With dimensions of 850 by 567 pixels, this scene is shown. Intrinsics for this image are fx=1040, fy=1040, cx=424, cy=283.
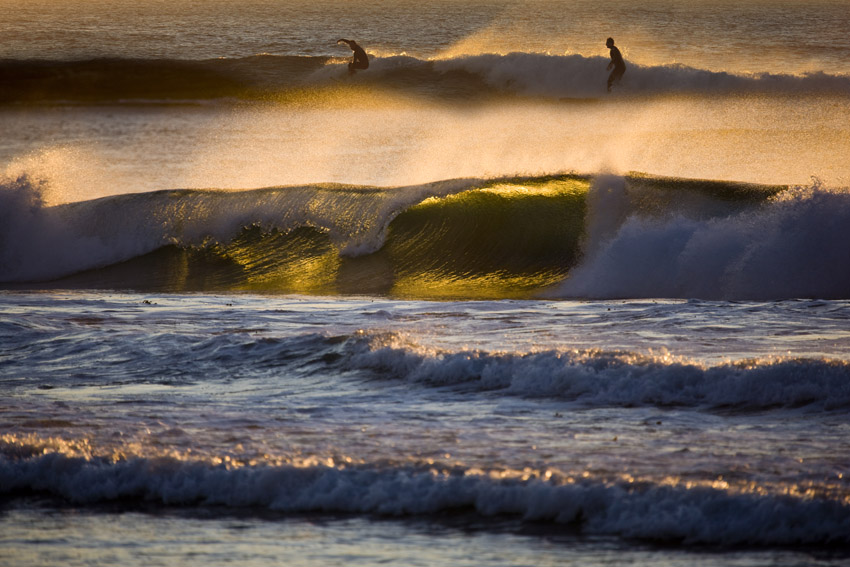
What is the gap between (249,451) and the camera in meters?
5.84

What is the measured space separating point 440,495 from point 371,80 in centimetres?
3323

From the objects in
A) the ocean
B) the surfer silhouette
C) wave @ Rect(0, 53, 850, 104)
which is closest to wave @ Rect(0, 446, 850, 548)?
the ocean

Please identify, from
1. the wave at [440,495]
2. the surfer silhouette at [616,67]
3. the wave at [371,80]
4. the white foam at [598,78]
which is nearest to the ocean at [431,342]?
the wave at [440,495]

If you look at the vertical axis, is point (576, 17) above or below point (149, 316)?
above

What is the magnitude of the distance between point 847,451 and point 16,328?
24.0 feet

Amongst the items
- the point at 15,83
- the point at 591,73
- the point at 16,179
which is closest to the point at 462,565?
the point at 16,179

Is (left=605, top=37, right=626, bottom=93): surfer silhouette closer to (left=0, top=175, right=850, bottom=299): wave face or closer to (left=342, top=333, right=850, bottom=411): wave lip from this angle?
(left=0, top=175, right=850, bottom=299): wave face

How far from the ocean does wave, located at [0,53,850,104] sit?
15.4ft

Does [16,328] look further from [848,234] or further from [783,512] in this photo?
[848,234]

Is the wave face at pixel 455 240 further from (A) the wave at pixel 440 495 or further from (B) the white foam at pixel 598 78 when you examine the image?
(B) the white foam at pixel 598 78

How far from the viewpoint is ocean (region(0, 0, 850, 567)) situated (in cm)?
498

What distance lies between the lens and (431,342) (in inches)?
332

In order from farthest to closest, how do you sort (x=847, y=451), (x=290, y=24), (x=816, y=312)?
(x=290, y=24)
(x=816, y=312)
(x=847, y=451)

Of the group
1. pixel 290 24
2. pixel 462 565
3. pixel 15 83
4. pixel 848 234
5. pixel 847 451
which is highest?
pixel 290 24
